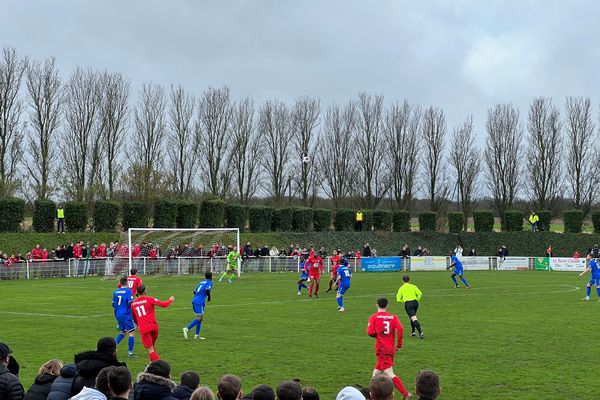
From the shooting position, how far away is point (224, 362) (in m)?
16.2

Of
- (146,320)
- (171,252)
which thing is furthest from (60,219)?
(146,320)

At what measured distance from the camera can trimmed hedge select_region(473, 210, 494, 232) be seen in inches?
2977

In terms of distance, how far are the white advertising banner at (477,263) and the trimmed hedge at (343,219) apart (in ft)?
49.7

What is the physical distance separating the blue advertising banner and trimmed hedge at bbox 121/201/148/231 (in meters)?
18.0

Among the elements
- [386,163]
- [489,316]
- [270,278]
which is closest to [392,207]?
[386,163]

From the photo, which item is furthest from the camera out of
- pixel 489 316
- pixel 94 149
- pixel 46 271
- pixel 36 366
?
pixel 94 149

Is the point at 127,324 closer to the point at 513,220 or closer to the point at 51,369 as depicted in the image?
the point at 51,369

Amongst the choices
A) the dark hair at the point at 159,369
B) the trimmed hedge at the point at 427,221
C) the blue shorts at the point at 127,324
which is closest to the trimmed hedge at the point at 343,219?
the trimmed hedge at the point at 427,221

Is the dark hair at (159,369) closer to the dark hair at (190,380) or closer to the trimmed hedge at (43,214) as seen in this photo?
the dark hair at (190,380)

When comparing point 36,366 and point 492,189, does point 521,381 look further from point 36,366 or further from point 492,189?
point 492,189

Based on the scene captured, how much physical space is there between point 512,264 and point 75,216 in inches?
1394

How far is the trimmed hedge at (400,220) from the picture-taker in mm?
76062

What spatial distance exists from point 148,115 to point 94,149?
7.51 metres

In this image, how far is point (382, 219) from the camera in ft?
246
